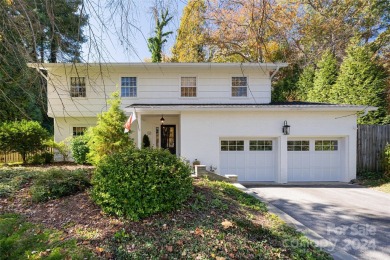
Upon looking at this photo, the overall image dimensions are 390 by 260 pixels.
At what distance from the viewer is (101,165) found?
4211 mm

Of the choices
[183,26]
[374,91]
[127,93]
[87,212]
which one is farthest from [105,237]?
[374,91]

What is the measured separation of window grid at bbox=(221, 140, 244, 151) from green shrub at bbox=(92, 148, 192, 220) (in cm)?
595

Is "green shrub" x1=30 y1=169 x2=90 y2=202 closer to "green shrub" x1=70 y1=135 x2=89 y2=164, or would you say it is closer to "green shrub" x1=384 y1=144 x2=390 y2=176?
"green shrub" x1=70 y1=135 x2=89 y2=164

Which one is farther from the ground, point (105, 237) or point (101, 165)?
point (101, 165)

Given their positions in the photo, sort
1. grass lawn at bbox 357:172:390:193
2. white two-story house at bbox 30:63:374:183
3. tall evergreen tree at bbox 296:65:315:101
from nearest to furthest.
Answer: grass lawn at bbox 357:172:390:193
white two-story house at bbox 30:63:374:183
tall evergreen tree at bbox 296:65:315:101

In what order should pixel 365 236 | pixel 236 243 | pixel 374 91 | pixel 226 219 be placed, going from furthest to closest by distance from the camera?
pixel 374 91, pixel 365 236, pixel 226 219, pixel 236 243

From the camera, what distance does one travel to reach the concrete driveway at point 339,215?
3.92 metres

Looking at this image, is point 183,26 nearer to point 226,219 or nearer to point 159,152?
point 159,152

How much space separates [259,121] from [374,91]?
295 inches

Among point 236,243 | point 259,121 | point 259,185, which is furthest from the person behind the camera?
point 259,121

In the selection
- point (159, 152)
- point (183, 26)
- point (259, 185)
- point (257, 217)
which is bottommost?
point (259, 185)

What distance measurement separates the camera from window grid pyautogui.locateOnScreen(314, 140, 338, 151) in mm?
10070

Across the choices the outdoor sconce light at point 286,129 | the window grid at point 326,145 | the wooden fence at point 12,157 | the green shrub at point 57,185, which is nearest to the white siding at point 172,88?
the wooden fence at point 12,157

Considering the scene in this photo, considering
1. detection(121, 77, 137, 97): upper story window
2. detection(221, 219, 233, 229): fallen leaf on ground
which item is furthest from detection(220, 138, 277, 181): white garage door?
detection(221, 219, 233, 229): fallen leaf on ground
